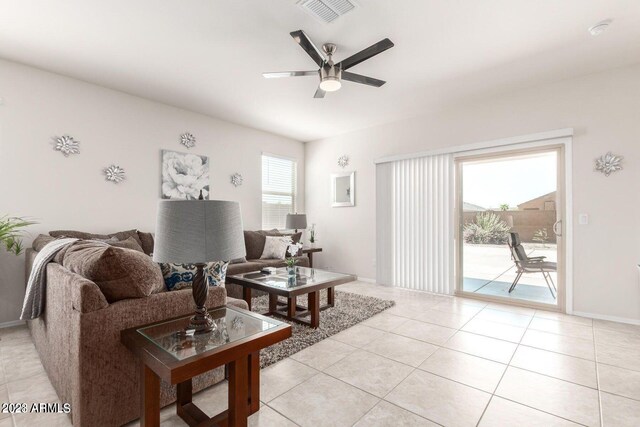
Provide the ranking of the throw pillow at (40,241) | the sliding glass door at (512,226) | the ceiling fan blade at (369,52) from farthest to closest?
the sliding glass door at (512,226)
the throw pillow at (40,241)
the ceiling fan blade at (369,52)

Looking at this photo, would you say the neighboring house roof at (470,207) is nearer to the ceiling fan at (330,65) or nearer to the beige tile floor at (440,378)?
the beige tile floor at (440,378)

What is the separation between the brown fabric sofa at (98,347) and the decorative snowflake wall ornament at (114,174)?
7.63 feet

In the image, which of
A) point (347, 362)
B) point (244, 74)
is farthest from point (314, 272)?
point (244, 74)

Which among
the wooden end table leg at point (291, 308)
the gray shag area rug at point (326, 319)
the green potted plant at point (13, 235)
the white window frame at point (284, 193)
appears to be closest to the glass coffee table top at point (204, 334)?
the gray shag area rug at point (326, 319)

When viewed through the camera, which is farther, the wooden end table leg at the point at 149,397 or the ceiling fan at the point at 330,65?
the ceiling fan at the point at 330,65

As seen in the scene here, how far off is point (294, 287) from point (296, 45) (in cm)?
230

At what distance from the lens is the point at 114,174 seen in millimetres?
3779

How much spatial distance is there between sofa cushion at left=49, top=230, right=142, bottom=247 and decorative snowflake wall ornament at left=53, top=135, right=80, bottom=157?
35.4 inches

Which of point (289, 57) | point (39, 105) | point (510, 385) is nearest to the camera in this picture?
point (510, 385)

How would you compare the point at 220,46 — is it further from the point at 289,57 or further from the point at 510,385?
the point at 510,385

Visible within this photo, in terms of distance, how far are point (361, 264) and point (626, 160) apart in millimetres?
3637

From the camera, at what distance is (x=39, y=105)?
3271mm

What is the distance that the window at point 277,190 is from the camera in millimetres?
5645

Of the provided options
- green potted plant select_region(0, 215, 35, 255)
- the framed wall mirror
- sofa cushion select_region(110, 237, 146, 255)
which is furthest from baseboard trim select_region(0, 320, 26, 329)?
the framed wall mirror
